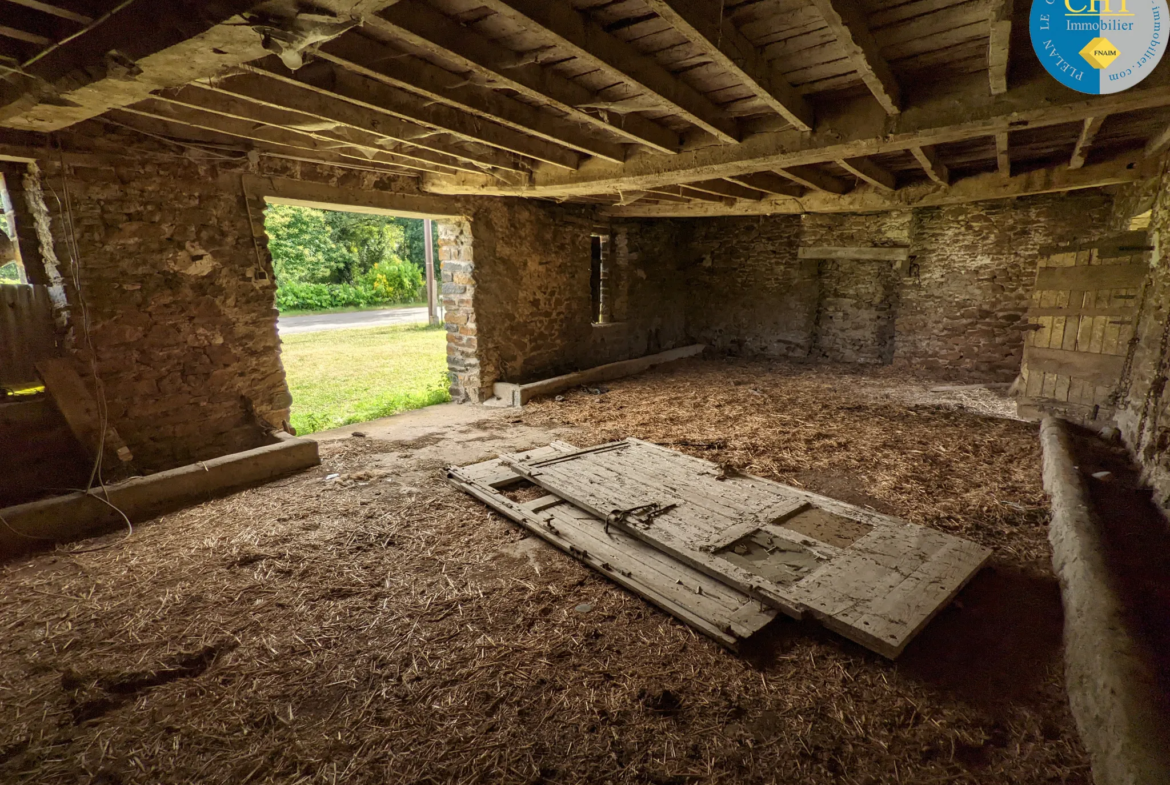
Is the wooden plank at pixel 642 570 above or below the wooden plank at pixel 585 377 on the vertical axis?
below

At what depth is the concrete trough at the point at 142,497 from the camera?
2897mm

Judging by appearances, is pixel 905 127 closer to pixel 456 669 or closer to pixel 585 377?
pixel 456 669

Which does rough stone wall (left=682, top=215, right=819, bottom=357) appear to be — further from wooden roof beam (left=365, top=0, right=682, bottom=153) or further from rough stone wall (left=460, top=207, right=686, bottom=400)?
wooden roof beam (left=365, top=0, right=682, bottom=153)

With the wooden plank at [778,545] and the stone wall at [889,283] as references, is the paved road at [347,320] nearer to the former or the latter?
the stone wall at [889,283]

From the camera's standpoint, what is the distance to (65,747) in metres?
1.73

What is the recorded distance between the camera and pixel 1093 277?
4.39 meters

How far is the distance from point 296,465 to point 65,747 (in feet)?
8.15

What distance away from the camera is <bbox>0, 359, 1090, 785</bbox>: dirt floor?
1.68 m

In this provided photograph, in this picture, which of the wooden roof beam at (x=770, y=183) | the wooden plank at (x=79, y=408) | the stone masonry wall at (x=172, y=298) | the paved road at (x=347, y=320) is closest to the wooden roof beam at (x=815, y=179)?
the wooden roof beam at (x=770, y=183)

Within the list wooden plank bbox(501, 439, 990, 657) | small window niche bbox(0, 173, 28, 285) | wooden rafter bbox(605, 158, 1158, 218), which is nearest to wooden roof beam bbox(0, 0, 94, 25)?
small window niche bbox(0, 173, 28, 285)

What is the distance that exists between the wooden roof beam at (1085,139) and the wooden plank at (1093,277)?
34.0 inches

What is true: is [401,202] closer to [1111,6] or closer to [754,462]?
[754,462]

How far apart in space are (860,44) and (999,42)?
1.61ft

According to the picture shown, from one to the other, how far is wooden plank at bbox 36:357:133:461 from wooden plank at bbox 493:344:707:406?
349 cm
